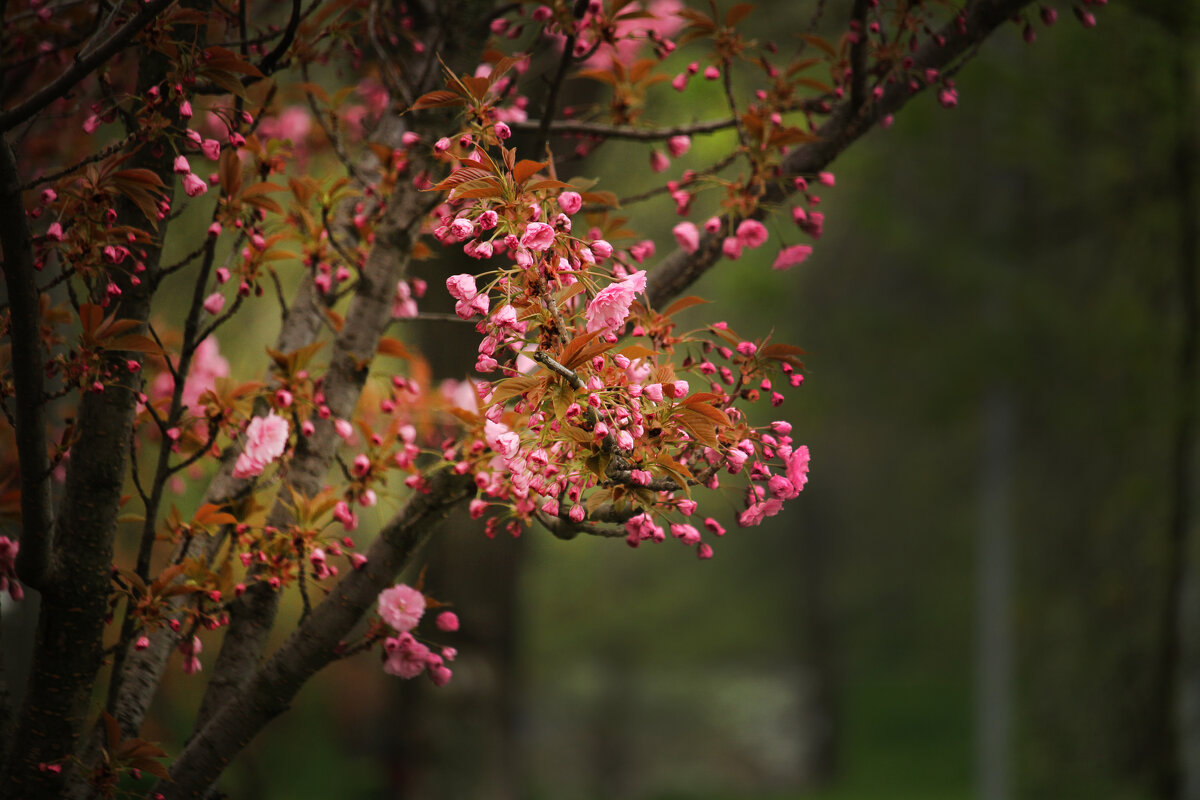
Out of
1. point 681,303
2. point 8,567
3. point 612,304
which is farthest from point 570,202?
point 8,567

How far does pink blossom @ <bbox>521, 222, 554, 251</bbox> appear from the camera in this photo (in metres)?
1.05

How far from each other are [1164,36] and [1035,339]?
2343 millimetres

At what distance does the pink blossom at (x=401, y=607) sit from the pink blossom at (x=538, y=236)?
61cm

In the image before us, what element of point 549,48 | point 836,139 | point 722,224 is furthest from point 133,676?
point 549,48

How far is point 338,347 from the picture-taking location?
1633 mm

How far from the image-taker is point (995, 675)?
574 cm

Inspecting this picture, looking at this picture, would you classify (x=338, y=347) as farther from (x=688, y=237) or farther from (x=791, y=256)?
(x=791, y=256)

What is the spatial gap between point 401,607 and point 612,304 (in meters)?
0.63

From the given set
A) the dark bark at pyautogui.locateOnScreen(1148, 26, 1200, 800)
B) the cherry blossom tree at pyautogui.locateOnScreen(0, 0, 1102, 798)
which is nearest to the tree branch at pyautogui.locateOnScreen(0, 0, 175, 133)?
the cherry blossom tree at pyautogui.locateOnScreen(0, 0, 1102, 798)

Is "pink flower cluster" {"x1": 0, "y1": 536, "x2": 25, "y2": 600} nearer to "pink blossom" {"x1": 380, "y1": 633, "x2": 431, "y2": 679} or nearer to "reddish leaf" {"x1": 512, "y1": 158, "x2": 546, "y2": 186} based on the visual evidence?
"pink blossom" {"x1": 380, "y1": 633, "x2": 431, "y2": 679}

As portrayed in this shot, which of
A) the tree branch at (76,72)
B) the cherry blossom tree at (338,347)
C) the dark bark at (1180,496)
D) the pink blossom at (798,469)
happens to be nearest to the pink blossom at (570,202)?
the cherry blossom tree at (338,347)

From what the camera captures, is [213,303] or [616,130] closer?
[213,303]

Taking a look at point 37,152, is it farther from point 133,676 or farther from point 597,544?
point 597,544

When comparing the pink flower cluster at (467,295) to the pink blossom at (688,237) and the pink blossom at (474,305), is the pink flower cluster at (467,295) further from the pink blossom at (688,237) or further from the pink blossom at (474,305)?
the pink blossom at (688,237)
